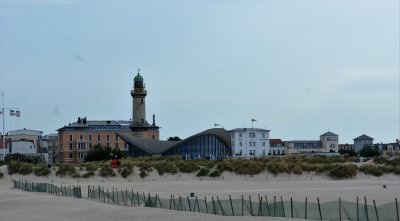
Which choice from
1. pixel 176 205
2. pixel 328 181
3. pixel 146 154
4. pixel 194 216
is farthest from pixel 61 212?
pixel 146 154

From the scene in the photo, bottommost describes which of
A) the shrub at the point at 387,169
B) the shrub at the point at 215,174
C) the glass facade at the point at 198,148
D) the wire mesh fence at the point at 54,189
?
the wire mesh fence at the point at 54,189

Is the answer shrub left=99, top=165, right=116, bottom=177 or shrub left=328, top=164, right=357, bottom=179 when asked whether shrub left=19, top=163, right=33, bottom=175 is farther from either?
shrub left=328, top=164, right=357, bottom=179

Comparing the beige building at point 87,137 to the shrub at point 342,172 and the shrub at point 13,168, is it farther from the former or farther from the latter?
the shrub at point 342,172

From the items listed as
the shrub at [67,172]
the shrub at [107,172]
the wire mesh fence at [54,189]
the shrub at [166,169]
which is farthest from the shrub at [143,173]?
the wire mesh fence at [54,189]

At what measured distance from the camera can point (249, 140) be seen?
524ft

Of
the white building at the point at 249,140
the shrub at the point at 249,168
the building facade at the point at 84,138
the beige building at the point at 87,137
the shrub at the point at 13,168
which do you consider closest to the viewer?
the shrub at the point at 249,168

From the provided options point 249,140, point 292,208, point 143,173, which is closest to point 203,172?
point 143,173

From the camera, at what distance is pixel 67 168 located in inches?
2849

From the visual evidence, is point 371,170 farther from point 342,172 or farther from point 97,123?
point 97,123

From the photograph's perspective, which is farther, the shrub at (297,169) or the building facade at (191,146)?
the building facade at (191,146)

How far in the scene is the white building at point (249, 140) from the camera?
522ft

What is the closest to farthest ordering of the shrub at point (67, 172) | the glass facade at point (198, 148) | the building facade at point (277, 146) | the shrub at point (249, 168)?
1. the shrub at point (249, 168)
2. the shrub at point (67, 172)
3. the glass facade at point (198, 148)
4. the building facade at point (277, 146)

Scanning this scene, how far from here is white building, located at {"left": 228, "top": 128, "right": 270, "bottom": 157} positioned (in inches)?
6270

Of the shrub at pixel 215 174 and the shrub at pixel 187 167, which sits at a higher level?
the shrub at pixel 187 167
